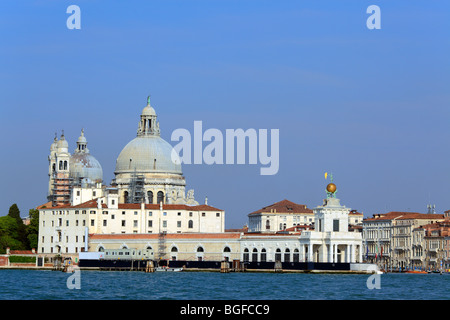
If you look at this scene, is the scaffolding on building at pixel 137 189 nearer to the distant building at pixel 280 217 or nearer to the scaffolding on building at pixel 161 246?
the scaffolding on building at pixel 161 246

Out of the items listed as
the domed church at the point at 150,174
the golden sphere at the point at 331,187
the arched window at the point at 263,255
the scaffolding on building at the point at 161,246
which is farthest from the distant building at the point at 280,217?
the golden sphere at the point at 331,187

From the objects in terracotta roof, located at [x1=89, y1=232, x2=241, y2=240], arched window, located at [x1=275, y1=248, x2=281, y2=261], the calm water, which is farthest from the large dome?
the calm water

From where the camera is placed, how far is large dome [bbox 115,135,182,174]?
108 meters

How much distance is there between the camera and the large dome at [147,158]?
354 feet

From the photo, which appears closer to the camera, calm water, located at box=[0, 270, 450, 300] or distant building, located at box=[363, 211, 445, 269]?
calm water, located at box=[0, 270, 450, 300]

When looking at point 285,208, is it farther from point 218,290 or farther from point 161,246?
point 218,290

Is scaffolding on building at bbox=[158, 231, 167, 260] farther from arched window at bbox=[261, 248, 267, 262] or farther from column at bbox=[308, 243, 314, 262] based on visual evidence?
column at bbox=[308, 243, 314, 262]

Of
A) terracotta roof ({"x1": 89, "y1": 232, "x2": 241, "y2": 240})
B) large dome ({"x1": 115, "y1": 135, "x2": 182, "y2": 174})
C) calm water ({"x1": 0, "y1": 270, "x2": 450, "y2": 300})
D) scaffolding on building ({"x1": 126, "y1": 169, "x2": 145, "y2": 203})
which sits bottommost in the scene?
calm water ({"x1": 0, "y1": 270, "x2": 450, "y2": 300})

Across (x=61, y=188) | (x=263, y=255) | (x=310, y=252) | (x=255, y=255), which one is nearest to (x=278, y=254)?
(x=263, y=255)

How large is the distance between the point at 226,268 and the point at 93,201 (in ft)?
63.1

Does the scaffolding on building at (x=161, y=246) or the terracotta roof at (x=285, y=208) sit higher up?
the terracotta roof at (x=285, y=208)

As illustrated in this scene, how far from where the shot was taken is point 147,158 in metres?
108

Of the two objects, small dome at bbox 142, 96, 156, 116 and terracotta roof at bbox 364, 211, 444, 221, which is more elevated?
small dome at bbox 142, 96, 156, 116
